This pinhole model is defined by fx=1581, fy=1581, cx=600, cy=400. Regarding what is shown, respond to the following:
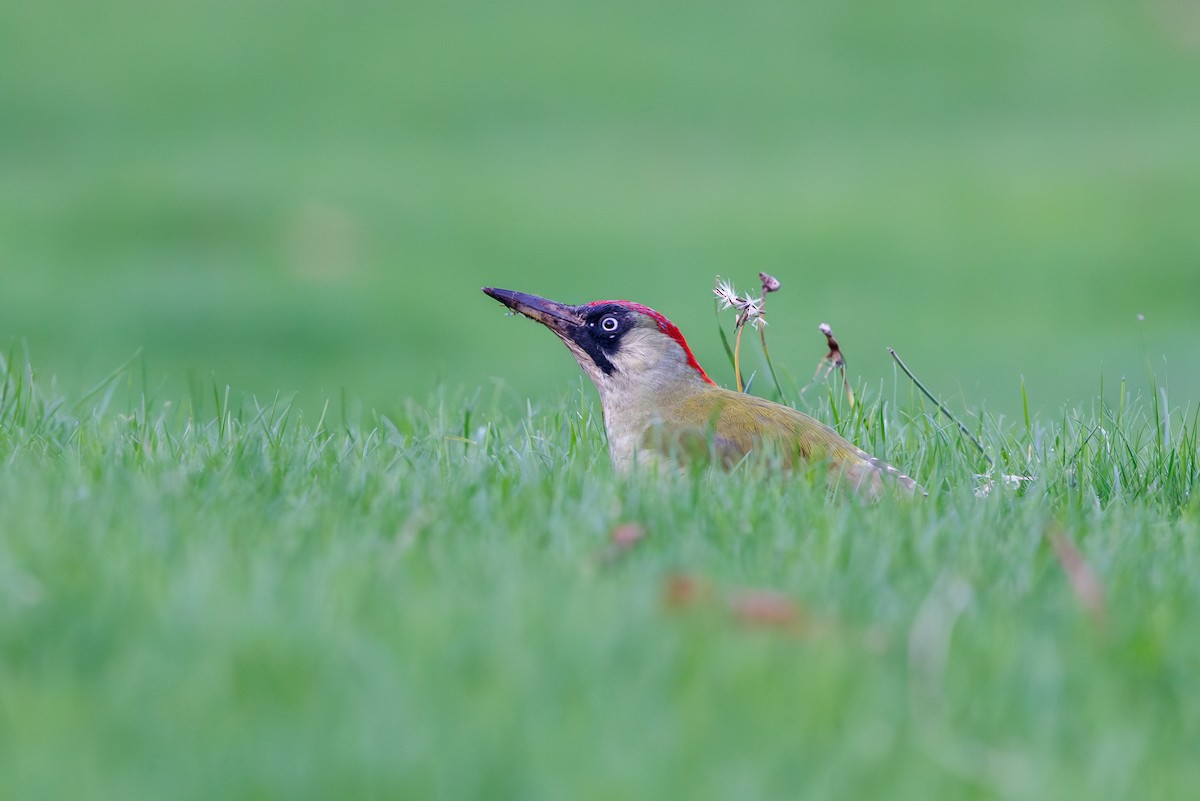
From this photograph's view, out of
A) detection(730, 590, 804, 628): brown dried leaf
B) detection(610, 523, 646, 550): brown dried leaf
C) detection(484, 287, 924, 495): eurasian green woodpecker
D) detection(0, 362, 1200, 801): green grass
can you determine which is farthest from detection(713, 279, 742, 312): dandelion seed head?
detection(730, 590, 804, 628): brown dried leaf

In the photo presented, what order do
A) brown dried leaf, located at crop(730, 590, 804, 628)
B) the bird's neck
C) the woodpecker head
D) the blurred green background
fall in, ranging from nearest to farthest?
brown dried leaf, located at crop(730, 590, 804, 628) < the bird's neck < the woodpecker head < the blurred green background

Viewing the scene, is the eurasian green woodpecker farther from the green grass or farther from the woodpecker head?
the green grass

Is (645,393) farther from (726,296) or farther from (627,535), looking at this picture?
(627,535)

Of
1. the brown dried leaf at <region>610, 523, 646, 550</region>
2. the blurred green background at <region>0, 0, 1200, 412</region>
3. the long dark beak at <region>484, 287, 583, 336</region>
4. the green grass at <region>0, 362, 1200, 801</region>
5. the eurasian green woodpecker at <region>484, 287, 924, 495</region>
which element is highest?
the blurred green background at <region>0, 0, 1200, 412</region>

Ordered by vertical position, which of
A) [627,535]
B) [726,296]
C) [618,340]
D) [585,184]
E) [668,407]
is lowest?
[627,535]

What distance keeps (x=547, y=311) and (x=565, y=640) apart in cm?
224

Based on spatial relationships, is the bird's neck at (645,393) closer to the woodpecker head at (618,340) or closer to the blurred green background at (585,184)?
the woodpecker head at (618,340)

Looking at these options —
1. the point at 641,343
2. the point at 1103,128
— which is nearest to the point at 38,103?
the point at 1103,128

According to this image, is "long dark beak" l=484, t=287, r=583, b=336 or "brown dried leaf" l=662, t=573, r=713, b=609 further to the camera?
"long dark beak" l=484, t=287, r=583, b=336

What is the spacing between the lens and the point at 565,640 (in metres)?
2.22

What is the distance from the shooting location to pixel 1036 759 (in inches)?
81.3

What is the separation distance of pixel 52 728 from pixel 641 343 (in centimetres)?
249

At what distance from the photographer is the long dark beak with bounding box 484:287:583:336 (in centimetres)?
431

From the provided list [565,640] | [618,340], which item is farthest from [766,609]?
[618,340]
